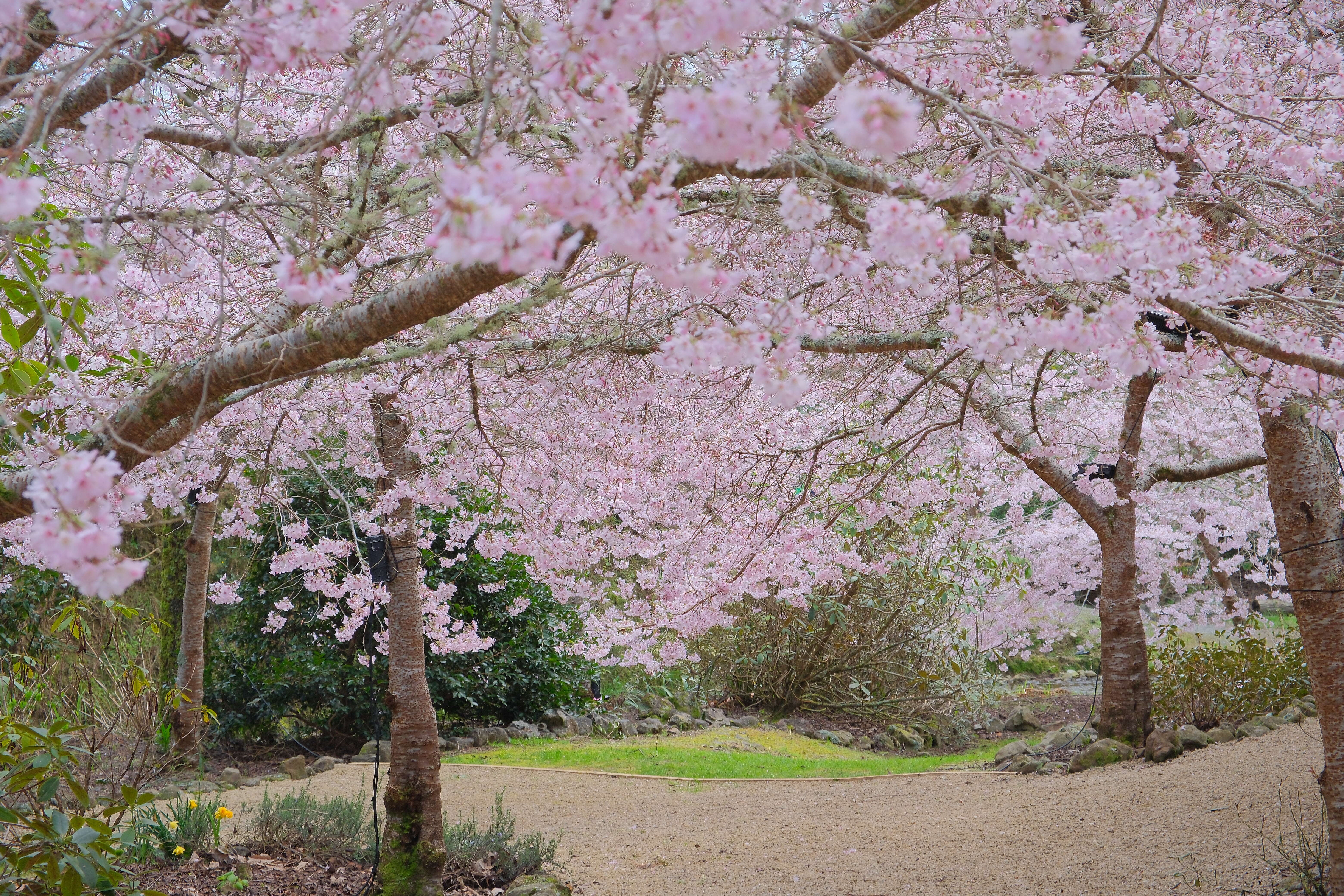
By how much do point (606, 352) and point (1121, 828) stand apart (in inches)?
132

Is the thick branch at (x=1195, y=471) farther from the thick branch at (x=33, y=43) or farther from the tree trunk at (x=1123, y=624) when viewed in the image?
the thick branch at (x=33, y=43)

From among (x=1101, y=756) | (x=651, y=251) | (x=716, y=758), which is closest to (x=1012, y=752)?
(x=1101, y=756)

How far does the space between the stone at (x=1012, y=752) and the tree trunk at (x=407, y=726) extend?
172 inches

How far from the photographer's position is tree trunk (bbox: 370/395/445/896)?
3.93 m

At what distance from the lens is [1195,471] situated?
6012 mm

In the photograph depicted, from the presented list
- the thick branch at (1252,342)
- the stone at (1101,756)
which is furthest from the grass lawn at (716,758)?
the thick branch at (1252,342)

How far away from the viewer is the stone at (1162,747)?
5.71 meters

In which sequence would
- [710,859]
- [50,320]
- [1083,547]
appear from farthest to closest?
[1083,547]
[710,859]
[50,320]

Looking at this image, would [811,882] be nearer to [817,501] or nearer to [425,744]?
[425,744]

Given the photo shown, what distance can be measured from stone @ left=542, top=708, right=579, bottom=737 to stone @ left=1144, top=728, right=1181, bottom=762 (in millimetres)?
4900

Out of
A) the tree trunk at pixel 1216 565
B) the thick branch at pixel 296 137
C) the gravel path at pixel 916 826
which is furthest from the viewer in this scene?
the tree trunk at pixel 1216 565

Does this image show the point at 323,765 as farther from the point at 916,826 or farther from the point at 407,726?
the point at 916,826

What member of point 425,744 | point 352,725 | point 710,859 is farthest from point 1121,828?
point 352,725

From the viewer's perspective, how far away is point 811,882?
435cm
